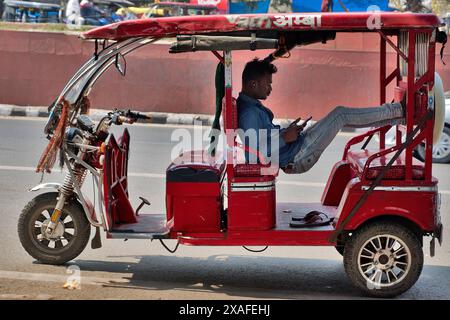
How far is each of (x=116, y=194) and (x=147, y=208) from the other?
2489mm

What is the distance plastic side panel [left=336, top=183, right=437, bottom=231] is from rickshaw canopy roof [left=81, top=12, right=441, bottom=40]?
3.70 feet

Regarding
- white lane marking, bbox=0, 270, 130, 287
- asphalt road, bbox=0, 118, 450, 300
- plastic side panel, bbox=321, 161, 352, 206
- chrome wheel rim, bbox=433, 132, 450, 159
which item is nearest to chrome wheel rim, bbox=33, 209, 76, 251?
asphalt road, bbox=0, 118, 450, 300

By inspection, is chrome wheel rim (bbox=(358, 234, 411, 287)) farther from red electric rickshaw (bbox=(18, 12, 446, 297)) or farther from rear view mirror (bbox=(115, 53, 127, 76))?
rear view mirror (bbox=(115, 53, 127, 76))

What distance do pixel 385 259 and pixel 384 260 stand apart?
10 mm

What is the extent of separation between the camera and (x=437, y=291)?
6.38 metres

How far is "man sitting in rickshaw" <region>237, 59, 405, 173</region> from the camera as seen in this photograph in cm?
614

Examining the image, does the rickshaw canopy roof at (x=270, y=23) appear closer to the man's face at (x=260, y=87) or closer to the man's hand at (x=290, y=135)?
the man's face at (x=260, y=87)

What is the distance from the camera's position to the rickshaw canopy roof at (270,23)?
5.74 metres

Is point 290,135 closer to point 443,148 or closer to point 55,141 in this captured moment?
point 55,141

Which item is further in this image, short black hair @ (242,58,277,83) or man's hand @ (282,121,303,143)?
short black hair @ (242,58,277,83)

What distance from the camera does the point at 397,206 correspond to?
237 inches

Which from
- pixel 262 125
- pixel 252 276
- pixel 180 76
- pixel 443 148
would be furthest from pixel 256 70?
pixel 180 76
